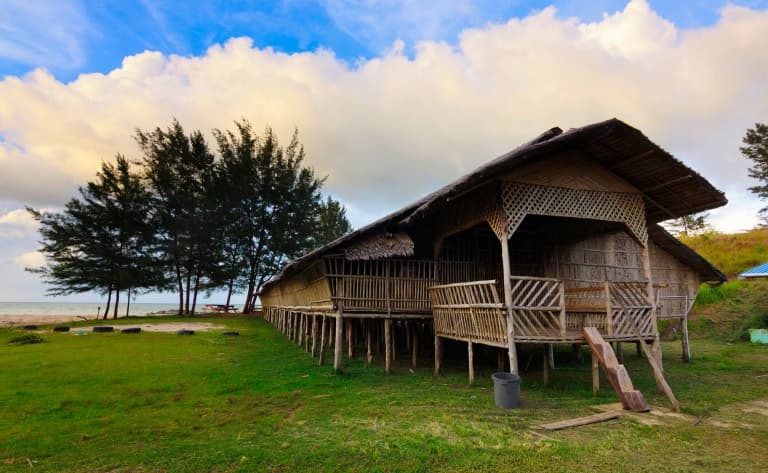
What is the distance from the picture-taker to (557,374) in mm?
10758

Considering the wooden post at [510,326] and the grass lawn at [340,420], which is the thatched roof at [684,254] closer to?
the grass lawn at [340,420]

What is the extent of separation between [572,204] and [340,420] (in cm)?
691

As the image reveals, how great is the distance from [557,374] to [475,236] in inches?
174

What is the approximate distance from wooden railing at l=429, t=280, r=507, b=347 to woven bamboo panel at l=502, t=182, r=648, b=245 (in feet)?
4.97

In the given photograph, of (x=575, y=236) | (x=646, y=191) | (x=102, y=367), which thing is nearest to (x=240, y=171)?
(x=102, y=367)

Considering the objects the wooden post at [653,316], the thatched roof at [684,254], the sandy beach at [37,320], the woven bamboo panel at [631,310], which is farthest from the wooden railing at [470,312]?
the sandy beach at [37,320]

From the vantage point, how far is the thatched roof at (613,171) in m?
8.58

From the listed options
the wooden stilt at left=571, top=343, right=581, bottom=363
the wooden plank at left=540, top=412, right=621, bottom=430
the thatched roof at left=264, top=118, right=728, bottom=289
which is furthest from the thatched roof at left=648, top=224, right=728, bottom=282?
the wooden plank at left=540, top=412, right=621, bottom=430

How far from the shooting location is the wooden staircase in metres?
7.07

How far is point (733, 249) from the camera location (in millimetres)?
27047

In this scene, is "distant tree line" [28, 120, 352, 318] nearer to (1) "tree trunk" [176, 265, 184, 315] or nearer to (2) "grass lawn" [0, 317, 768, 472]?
(1) "tree trunk" [176, 265, 184, 315]

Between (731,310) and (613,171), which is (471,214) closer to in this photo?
(613,171)

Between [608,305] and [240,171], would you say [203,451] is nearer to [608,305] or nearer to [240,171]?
[608,305]

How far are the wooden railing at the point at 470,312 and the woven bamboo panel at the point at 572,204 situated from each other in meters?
1.52
